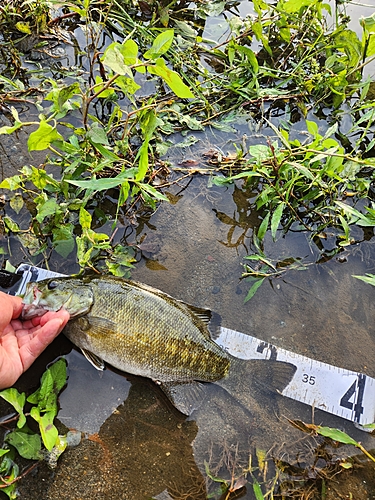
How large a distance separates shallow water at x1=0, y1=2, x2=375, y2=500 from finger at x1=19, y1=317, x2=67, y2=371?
351mm

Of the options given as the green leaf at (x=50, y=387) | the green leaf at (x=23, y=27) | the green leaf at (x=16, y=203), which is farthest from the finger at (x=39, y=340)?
the green leaf at (x=23, y=27)

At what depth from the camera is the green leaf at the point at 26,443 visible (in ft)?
9.90

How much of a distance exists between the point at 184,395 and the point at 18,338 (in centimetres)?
148

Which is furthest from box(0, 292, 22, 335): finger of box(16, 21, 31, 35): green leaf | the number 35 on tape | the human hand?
box(16, 21, 31, 35): green leaf

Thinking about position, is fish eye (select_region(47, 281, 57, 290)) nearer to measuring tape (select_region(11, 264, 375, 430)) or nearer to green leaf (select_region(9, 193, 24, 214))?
measuring tape (select_region(11, 264, 375, 430))

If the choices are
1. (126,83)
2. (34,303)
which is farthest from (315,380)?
(126,83)

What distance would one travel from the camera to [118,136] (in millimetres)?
4602

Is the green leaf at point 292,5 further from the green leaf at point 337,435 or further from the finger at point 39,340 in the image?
the green leaf at point 337,435

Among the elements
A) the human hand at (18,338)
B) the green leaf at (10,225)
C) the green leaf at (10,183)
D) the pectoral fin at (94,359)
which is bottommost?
the pectoral fin at (94,359)

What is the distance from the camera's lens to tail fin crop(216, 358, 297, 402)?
11.7 feet

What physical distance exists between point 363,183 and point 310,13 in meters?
2.79

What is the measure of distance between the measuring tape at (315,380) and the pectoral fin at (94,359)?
0.79 m

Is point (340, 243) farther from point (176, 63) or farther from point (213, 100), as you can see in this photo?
point (176, 63)

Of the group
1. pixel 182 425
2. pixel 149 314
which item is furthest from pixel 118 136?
pixel 182 425
